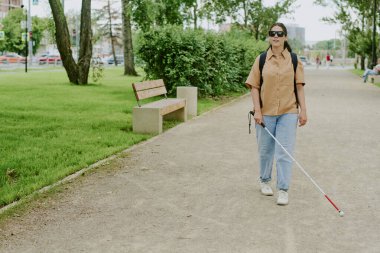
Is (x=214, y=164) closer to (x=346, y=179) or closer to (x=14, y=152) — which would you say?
(x=346, y=179)

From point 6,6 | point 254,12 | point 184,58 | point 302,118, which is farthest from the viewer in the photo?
point 6,6

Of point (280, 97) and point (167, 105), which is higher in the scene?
point (280, 97)

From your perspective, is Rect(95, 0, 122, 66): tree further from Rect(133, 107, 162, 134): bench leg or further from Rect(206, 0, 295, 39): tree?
Rect(133, 107, 162, 134): bench leg

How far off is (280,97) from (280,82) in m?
0.15

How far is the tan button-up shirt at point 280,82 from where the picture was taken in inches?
213

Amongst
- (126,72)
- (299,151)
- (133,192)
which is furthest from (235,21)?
(133,192)

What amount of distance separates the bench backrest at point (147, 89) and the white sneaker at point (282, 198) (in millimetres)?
5058

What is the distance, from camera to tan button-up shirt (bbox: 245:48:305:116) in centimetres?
542

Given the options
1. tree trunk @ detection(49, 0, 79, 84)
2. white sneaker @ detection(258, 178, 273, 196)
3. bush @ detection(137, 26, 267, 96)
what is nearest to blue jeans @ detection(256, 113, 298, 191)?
white sneaker @ detection(258, 178, 273, 196)

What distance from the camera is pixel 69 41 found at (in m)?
23.3

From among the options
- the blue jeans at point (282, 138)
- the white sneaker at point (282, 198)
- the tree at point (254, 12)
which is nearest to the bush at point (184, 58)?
the blue jeans at point (282, 138)

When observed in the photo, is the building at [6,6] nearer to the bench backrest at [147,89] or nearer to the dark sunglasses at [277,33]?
the bench backrest at [147,89]

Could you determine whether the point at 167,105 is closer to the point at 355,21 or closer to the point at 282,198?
the point at 282,198

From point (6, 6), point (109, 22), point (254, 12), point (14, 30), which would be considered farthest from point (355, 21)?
point (6, 6)
